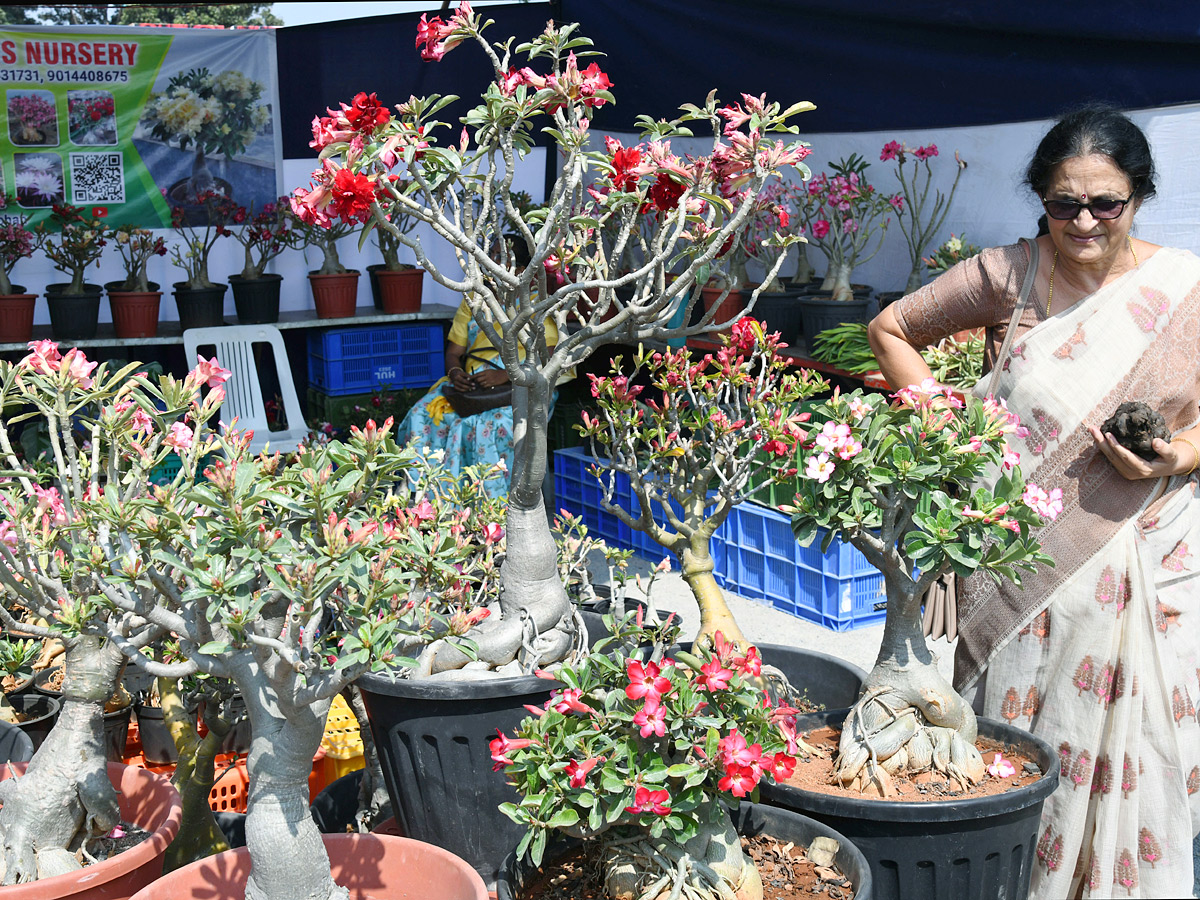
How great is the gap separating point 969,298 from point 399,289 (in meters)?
4.62

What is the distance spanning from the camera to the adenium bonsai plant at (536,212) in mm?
1890

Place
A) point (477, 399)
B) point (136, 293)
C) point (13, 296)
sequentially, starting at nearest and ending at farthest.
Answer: point (477, 399) → point (13, 296) → point (136, 293)

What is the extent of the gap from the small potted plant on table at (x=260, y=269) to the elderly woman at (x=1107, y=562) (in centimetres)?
474

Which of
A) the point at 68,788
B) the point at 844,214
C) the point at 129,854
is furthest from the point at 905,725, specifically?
the point at 844,214

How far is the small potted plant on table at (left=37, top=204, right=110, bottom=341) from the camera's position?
570 centimetres

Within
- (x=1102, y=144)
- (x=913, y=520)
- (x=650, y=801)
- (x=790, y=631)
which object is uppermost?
(x=1102, y=144)

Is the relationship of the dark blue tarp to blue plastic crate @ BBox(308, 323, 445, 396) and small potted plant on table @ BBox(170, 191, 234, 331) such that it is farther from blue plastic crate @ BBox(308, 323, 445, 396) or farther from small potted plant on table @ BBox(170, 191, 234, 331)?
blue plastic crate @ BBox(308, 323, 445, 396)

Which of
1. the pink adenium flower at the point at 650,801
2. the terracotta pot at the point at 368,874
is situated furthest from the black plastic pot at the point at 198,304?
the pink adenium flower at the point at 650,801

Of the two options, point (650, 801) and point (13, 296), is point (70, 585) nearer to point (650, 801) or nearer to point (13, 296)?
point (650, 801)

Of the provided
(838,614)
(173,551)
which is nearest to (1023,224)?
(838,614)

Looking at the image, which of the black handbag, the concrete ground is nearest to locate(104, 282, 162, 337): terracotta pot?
the black handbag

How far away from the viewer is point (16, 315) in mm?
5605

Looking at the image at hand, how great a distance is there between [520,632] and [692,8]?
3.98m

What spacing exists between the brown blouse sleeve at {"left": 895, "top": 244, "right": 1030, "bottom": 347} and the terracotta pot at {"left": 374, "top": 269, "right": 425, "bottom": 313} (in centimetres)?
446
